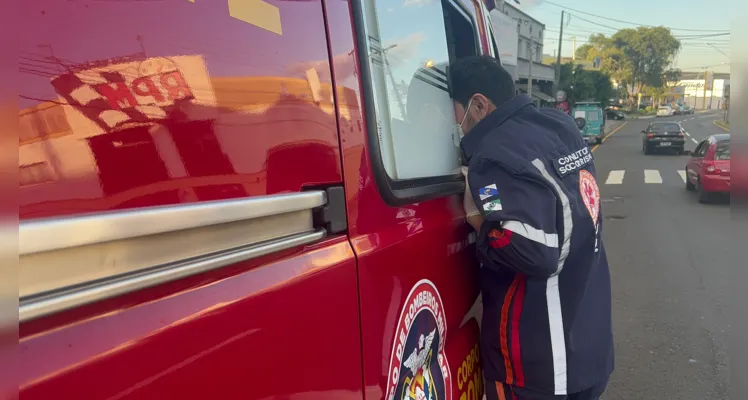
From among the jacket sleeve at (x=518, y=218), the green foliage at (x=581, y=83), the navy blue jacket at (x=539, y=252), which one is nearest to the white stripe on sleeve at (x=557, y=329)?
the navy blue jacket at (x=539, y=252)

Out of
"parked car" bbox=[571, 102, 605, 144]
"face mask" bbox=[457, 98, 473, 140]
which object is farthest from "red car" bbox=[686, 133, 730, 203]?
"parked car" bbox=[571, 102, 605, 144]

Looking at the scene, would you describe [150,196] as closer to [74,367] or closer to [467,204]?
[74,367]

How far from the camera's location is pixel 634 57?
7850 centimetres

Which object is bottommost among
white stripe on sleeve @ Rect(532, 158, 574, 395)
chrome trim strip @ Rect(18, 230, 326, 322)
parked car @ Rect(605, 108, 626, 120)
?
parked car @ Rect(605, 108, 626, 120)

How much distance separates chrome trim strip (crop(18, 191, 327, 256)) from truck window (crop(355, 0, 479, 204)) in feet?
1.43

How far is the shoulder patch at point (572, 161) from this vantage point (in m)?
1.70

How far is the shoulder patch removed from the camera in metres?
1.70

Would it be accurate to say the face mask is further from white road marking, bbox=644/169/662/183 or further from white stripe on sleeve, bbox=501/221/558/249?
white road marking, bbox=644/169/662/183

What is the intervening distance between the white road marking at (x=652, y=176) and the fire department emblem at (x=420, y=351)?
1596cm

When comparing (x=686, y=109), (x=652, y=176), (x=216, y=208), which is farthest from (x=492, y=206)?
(x=686, y=109)

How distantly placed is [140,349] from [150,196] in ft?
0.66

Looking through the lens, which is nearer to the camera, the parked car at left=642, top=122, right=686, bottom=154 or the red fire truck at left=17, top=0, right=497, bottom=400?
the red fire truck at left=17, top=0, right=497, bottom=400

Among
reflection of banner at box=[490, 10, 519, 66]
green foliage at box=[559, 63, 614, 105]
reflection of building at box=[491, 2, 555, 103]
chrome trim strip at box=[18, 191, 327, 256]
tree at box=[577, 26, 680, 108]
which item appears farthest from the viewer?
tree at box=[577, 26, 680, 108]

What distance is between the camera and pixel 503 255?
1.62 m
